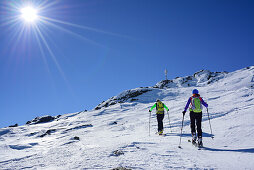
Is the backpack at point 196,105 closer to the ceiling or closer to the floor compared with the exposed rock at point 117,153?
closer to the ceiling

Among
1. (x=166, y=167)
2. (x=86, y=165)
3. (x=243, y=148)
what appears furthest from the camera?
(x=243, y=148)

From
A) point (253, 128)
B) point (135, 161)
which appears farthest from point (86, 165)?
point (253, 128)

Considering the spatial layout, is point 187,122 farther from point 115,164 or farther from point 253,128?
point 115,164

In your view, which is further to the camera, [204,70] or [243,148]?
[204,70]

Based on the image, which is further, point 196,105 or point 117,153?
point 196,105

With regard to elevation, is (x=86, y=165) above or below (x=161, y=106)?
below

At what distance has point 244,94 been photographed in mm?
17922

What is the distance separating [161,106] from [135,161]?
746 centimetres

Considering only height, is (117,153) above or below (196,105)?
below

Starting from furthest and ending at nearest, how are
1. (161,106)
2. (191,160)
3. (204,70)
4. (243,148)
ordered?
(204,70) < (161,106) < (243,148) < (191,160)

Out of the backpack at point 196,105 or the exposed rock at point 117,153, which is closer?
the exposed rock at point 117,153

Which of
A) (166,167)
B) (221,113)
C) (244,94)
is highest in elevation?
(244,94)

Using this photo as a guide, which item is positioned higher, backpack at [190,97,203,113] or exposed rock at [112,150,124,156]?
backpack at [190,97,203,113]

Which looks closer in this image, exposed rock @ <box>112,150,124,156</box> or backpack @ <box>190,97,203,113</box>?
exposed rock @ <box>112,150,124,156</box>
